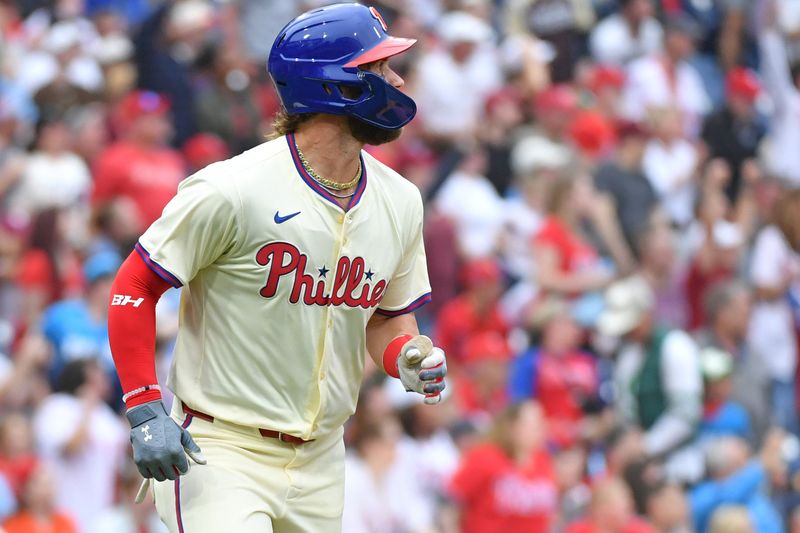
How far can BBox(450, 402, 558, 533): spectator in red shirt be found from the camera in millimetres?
8812

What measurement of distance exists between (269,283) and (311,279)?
0.13m

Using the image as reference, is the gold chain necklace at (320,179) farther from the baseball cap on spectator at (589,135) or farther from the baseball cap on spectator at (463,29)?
the baseball cap on spectator at (463,29)

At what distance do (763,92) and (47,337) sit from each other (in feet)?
30.5

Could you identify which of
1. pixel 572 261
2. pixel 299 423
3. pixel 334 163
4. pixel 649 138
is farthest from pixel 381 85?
pixel 649 138

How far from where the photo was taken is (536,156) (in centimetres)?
1231

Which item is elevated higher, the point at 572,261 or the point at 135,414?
the point at 135,414

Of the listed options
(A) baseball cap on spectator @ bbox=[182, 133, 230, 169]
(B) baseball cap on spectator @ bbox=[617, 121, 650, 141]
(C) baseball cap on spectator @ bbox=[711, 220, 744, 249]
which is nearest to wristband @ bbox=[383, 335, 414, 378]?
(A) baseball cap on spectator @ bbox=[182, 133, 230, 169]

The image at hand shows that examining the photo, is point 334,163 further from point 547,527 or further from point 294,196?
point 547,527

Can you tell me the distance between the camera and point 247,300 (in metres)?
4.56

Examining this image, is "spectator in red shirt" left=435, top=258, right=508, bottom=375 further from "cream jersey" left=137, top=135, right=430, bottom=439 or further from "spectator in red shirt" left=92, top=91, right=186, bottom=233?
"cream jersey" left=137, top=135, right=430, bottom=439

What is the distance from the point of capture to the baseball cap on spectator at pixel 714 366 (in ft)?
Answer: 34.2

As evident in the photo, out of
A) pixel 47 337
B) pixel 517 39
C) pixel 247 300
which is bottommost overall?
pixel 517 39

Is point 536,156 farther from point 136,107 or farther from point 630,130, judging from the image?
point 136,107

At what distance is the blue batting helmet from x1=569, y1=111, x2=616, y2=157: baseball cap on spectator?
339 inches
